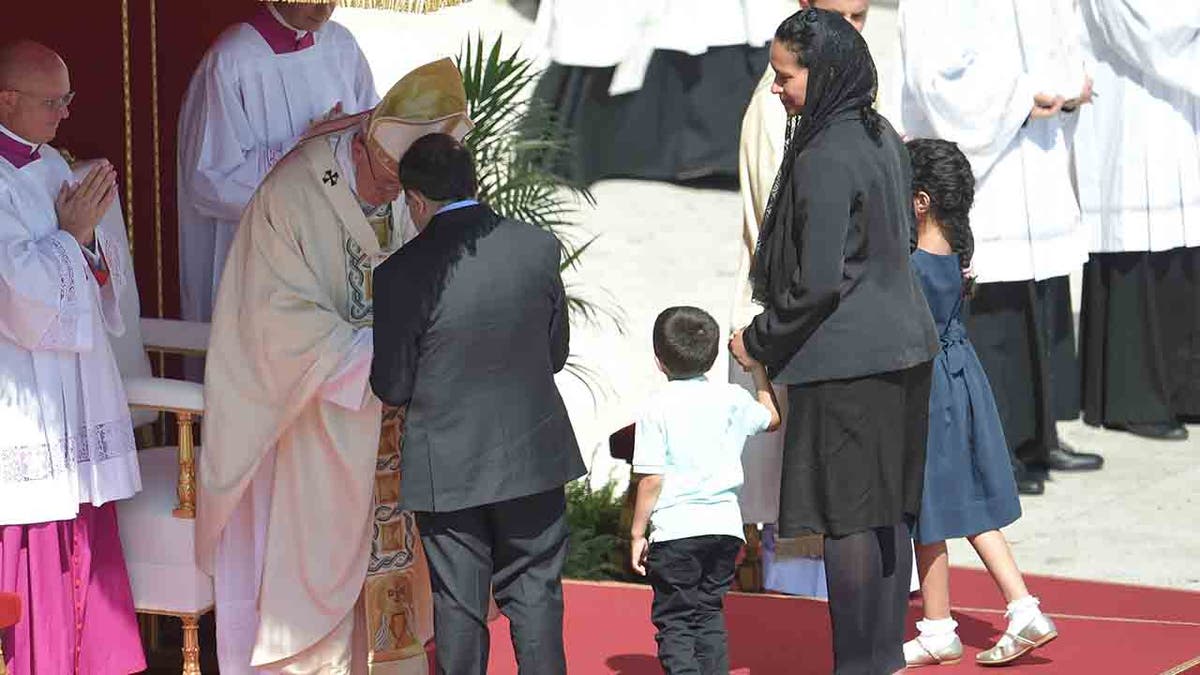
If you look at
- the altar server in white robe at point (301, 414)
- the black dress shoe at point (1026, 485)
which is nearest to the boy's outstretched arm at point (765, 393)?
the altar server in white robe at point (301, 414)

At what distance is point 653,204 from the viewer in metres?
13.4

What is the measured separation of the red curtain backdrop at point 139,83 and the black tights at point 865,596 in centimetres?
213

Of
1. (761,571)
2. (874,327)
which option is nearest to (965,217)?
(874,327)

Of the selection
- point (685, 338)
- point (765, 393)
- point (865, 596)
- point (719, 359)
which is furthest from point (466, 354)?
point (719, 359)

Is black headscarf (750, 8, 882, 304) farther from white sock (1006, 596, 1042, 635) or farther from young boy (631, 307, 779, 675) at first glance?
white sock (1006, 596, 1042, 635)

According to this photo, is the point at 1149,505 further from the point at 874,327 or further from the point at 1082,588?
the point at 874,327

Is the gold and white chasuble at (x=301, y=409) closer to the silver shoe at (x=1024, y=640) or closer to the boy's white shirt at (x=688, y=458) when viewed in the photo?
the boy's white shirt at (x=688, y=458)

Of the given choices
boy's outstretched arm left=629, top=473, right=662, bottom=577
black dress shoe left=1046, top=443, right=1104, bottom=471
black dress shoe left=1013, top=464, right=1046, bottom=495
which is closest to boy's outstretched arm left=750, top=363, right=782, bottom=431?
boy's outstretched arm left=629, top=473, right=662, bottom=577

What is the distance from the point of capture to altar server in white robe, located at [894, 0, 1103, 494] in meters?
9.20

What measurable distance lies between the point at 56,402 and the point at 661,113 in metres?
7.26

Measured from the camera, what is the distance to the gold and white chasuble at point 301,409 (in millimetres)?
6379

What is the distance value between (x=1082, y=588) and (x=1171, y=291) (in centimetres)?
230

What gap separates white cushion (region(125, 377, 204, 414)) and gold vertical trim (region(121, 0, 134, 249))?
0.68 metres

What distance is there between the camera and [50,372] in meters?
6.29
